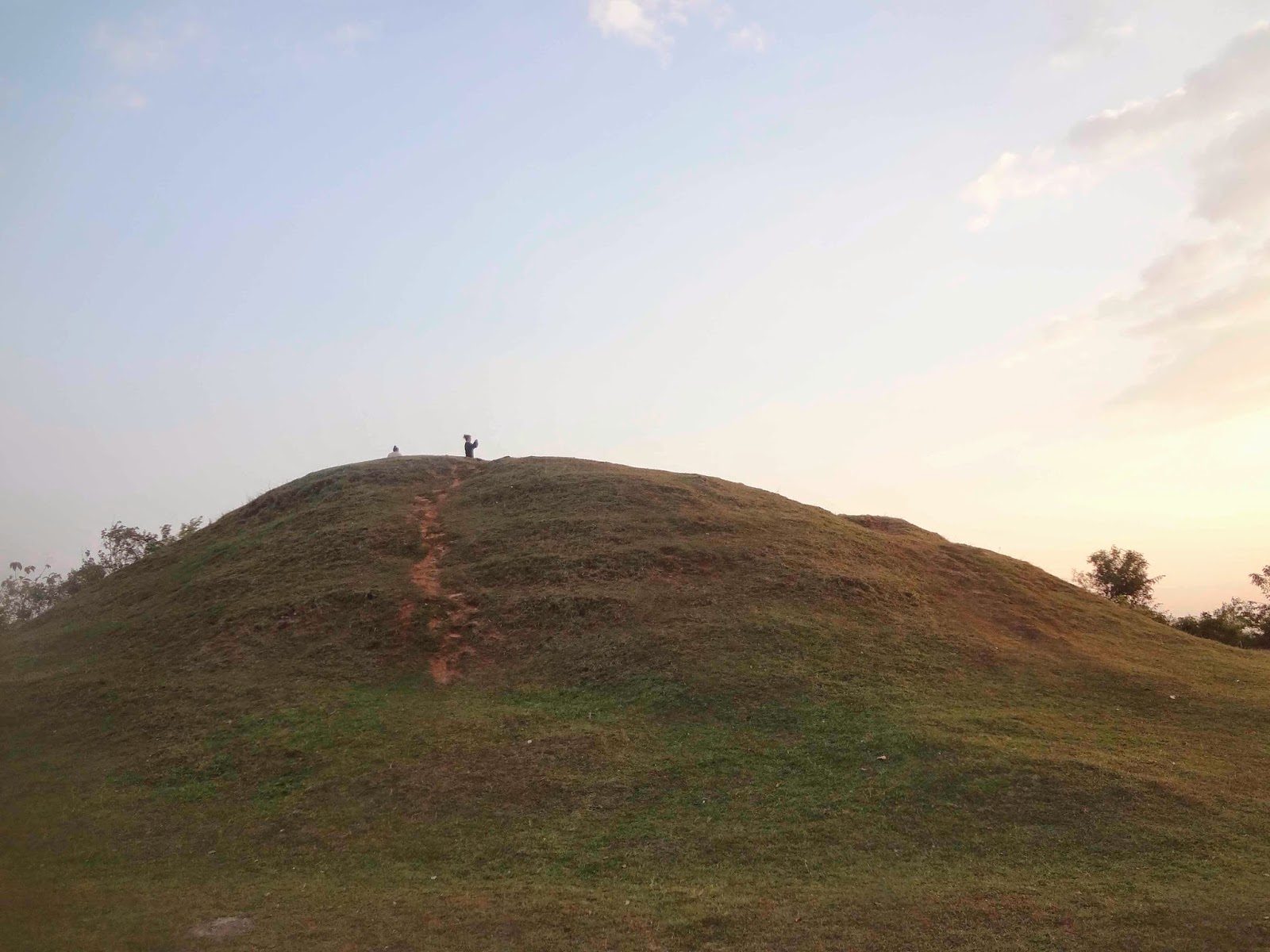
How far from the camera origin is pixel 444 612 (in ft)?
84.1

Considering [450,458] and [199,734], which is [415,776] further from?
[450,458]

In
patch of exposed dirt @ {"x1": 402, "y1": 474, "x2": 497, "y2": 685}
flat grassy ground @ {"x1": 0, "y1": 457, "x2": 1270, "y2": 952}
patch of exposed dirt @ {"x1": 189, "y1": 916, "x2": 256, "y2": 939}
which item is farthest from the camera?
patch of exposed dirt @ {"x1": 402, "y1": 474, "x2": 497, "y2": 685}

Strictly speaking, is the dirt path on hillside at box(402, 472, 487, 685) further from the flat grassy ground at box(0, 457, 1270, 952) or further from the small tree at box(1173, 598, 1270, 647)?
the small tree at box(1173, 598, 1270, 647)

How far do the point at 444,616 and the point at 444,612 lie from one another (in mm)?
209

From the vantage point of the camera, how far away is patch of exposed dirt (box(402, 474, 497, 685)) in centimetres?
2332

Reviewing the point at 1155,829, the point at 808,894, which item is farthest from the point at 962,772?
the point at 808,894

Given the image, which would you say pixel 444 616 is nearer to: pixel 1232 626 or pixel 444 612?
pixel 444 612

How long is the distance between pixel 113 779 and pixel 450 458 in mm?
22457

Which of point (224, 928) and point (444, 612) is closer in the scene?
point (224, 928)

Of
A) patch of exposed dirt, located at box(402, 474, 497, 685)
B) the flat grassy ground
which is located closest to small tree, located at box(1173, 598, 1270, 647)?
the flat grassy ground

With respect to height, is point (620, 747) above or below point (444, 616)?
below

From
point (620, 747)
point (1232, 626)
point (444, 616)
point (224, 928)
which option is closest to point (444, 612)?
point (444, 616)

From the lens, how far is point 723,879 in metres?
13.5

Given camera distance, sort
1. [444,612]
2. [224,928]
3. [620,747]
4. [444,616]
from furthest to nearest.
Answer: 1. [444,612]
2. [444,616]
3. [620,747]
4. [224,928]
